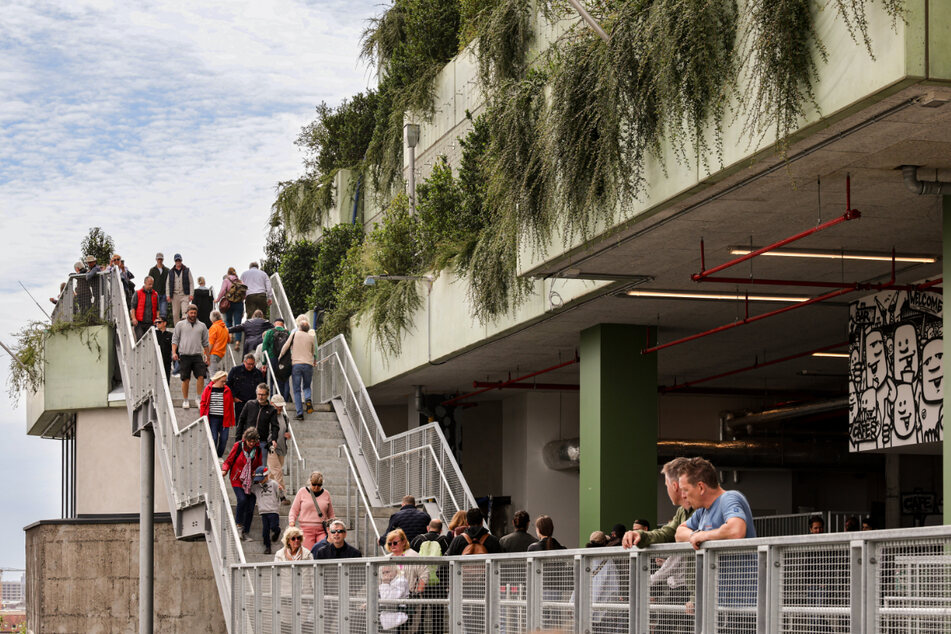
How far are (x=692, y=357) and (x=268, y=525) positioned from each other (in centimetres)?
829

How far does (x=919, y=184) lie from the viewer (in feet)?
34.6

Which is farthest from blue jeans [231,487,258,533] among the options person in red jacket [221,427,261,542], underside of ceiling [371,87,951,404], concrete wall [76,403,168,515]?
concrete wall [76,403,168,515]

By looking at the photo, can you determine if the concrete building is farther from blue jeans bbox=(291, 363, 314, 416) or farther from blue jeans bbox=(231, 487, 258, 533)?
blue jeans bbox=(291, 363, 314, 416)

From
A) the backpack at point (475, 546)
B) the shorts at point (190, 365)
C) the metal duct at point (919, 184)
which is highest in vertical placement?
the metal duct at point (919, 184)

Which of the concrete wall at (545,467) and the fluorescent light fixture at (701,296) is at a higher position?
the fluorescent light fixture at (701,296)

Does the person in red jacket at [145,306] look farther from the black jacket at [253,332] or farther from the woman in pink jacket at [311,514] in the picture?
the woman in pink jacket at [311,514]

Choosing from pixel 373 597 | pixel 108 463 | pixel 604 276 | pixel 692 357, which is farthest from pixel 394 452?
pixel 373 597

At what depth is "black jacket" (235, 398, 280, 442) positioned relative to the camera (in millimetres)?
18234

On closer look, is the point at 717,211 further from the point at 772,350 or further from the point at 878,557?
the point at 772,350

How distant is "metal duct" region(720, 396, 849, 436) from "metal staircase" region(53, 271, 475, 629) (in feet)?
28.8

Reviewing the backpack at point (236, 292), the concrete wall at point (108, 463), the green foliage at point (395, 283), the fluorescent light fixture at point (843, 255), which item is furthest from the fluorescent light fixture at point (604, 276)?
the concrete wall at point (108, 463)

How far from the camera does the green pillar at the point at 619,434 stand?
18.3m

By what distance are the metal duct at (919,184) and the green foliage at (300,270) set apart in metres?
25.5

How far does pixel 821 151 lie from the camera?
992 cm
